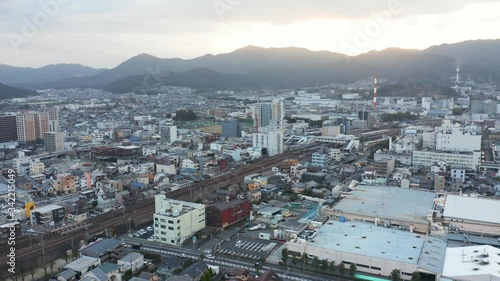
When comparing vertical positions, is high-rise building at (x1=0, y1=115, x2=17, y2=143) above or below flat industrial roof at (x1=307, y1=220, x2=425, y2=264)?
above

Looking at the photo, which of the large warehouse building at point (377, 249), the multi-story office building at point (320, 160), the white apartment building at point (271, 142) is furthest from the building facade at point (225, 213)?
the white apartment building at point (271, 142)

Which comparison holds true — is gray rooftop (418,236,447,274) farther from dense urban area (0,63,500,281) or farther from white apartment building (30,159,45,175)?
white apartment building (30,159,45,175)

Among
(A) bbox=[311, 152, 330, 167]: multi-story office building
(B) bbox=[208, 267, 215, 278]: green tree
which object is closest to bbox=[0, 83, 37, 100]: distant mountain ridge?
(A) bbox=[311, 152, 330, 167]: multi-story office building

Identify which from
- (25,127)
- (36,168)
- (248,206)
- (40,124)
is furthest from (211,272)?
(40,124)

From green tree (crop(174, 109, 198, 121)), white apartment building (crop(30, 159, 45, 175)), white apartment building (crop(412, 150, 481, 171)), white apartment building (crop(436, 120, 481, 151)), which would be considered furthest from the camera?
green tree (crop(174, 109, 198, 121))

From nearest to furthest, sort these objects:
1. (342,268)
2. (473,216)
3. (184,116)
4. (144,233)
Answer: (342,268) < (473,216) < (144,233) < (184,116)

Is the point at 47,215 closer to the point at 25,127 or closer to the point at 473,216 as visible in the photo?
the point at 473,216
